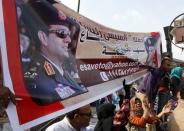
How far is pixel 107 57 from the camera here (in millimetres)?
4539

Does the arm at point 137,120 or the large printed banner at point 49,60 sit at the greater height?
the large printed banner at point 49,60

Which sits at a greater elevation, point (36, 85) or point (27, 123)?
point (36, 85)

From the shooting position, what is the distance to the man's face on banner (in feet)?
11.3

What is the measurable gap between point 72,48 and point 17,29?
2.29 ft

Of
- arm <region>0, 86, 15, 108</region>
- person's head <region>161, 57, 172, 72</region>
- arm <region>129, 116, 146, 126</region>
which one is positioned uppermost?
arm <region>0, 86, 15, 108</region>

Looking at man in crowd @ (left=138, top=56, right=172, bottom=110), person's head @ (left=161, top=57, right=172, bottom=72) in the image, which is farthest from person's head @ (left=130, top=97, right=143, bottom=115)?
person's head @ (left=161, top=57, right=172, bottom=72)

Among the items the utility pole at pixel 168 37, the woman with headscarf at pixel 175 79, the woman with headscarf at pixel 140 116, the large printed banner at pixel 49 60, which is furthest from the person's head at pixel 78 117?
the utility pole at pixel 168 37

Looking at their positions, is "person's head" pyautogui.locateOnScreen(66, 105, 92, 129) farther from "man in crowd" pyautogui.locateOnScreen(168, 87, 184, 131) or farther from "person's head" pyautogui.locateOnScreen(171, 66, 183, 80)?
"person's head" pyautogui.locateOnScreen(171, 66, 183, 80)

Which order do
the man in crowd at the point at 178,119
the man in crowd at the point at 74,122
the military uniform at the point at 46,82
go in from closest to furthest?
the military uniform at the point at 46,82
the man in crowd at the point at 74,122
the man in crowd at the point at 178,119

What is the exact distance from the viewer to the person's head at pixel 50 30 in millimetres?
3336

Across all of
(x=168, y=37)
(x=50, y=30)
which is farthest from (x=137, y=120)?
(x=50, y=30)

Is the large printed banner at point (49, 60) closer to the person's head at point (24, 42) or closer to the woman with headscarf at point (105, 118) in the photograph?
the person's head at point (24, 42)

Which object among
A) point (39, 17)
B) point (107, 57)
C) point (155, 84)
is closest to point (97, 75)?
point (107, 57)

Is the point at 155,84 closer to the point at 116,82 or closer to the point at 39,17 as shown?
the point at 116,82
